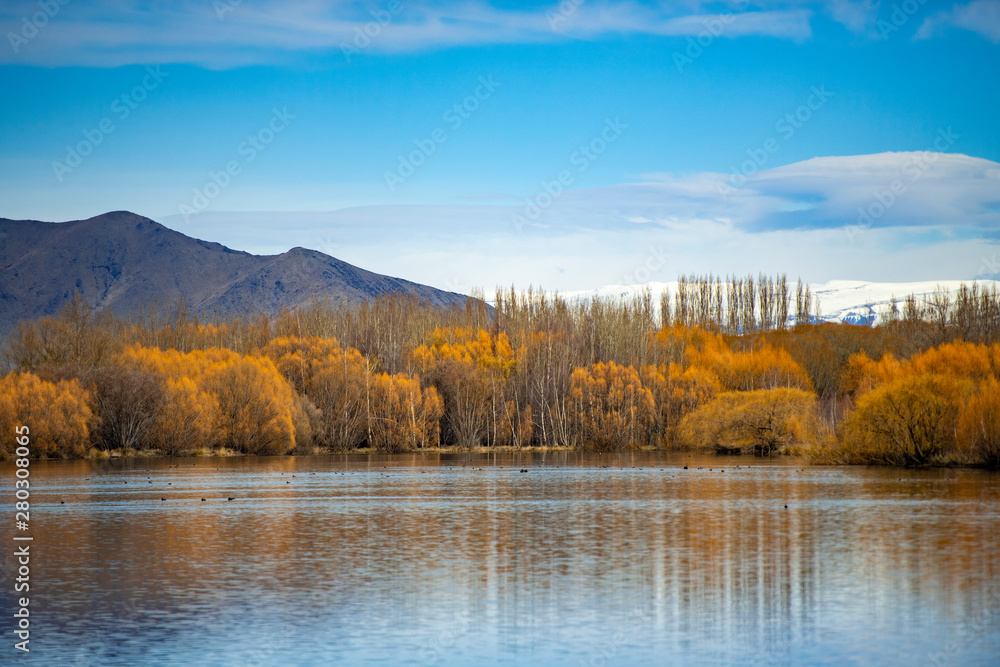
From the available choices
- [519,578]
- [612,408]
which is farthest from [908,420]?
[612,408]

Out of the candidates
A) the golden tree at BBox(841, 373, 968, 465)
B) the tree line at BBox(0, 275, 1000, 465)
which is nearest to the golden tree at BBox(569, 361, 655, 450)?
the tree line at BBox(0, 275, 1000, 465)

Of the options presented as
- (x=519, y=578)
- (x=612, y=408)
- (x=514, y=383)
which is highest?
(x=514, y=383)

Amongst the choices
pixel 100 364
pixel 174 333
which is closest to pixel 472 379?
pixel 100 364

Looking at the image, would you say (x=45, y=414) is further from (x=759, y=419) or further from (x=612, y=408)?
(x=759, y=419)

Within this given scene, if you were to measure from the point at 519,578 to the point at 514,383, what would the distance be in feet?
267

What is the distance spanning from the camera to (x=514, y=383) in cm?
10212

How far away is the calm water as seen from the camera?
581 inches

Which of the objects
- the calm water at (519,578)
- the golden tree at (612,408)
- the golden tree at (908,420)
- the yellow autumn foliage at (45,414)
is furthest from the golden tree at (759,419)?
the yellow autumn foliage at (45,414)

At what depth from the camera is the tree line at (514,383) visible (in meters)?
64.9

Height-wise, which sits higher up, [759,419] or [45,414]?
[45,414]

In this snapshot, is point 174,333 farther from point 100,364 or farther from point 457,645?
point 457,645

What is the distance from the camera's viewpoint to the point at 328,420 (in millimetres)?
92875

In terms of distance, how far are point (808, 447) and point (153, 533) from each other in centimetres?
4615

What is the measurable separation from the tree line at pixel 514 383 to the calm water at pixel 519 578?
26415 mm
